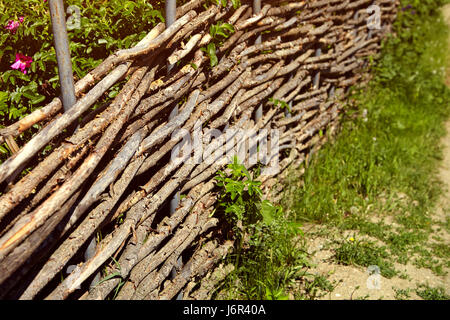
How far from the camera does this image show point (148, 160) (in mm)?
2219

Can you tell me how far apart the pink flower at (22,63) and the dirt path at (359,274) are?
2.20 m

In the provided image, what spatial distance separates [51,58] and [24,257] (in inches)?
44.3

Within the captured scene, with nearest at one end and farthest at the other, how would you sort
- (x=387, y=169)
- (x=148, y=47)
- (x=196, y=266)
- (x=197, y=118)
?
1. (x=148, y=47)
2. (x=197, y=118)
3. (x=196, y=266)
4. (x=387, y=169)

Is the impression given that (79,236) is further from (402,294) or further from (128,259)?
(402,294)

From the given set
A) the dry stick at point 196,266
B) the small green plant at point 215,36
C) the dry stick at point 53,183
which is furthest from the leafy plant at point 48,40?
the dry stick at point 196,266

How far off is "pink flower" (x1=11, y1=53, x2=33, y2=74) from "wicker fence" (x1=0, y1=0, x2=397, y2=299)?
44 centimetres

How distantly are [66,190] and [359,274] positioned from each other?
7.20 ft

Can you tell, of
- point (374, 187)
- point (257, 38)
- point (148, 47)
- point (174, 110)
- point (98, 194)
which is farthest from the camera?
point (374, 187)

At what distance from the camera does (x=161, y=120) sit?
2.36 metres

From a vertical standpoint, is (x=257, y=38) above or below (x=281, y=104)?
above

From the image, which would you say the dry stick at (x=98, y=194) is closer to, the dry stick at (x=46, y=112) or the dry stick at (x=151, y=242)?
the dry stick at (x=46, y=112)

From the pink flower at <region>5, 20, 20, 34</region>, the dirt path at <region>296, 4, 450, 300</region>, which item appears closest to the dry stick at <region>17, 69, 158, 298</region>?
the pink flower at <region>5, 20, 20, 34</region>

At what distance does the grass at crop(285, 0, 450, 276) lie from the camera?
3.44 metres

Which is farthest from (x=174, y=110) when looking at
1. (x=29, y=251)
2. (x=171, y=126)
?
(x=29, y=251)
